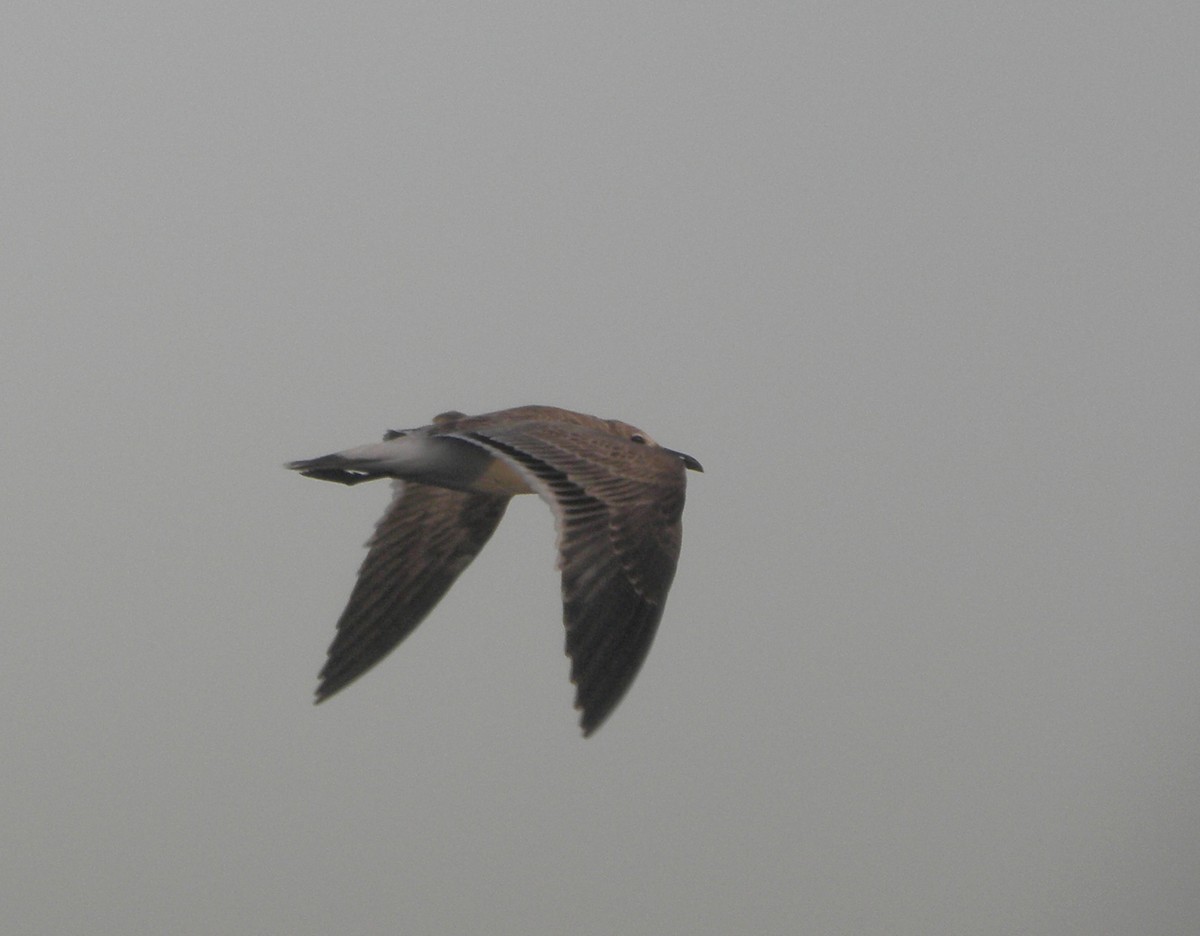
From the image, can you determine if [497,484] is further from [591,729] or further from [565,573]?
[591,729]

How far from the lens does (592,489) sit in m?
3.64

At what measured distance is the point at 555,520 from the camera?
349 cm

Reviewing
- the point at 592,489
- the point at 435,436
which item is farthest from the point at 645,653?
the point at 435,436

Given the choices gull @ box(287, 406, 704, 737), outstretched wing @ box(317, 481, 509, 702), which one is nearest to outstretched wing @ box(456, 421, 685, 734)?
gull @ box(287, 406, 704, 737)

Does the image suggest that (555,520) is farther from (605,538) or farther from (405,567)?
(405,567)

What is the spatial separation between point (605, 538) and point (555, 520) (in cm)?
13

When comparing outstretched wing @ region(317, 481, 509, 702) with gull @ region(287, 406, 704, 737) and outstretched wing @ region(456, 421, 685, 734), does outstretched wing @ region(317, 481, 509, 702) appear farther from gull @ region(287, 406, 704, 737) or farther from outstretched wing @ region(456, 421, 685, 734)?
outstretched wing @ region(456, 421, 685, 734)

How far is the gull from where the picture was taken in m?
3.34

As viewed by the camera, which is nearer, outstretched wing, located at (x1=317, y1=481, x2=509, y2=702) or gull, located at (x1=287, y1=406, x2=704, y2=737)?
gull, located at (x1=287, y1=406, x2=704, y2=737)

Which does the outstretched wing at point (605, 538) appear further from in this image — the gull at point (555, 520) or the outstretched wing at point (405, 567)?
the outstretched wing at point (405, 567)

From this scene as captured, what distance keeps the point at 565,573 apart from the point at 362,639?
153cm

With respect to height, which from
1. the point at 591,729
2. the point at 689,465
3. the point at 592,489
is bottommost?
the point at 591,729

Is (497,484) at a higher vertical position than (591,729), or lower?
higher

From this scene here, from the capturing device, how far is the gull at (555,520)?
3.34m
